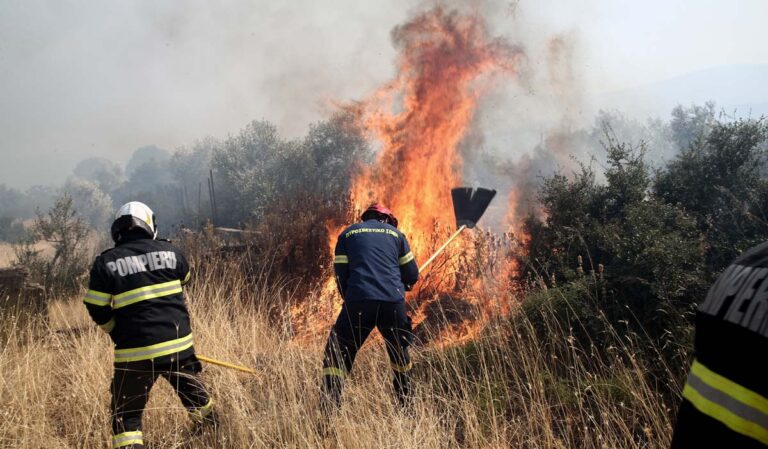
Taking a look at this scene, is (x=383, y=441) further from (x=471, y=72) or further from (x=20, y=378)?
(x=471, y=72)

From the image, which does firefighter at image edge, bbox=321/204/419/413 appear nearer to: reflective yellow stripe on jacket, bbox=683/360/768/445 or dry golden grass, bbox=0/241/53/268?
reflective yellow stripe on jacket, bbox=683/360/768/445

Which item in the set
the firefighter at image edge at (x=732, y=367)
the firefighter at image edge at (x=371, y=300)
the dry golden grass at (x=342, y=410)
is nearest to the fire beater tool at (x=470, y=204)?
the dry golden grass at (x=342, y=410)

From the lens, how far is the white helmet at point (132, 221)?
363cm

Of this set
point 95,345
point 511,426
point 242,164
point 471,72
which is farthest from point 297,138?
point 511,426

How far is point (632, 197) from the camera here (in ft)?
22.9

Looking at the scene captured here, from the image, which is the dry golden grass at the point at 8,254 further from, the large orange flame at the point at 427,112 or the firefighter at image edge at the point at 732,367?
the firefighter at image edge at the point at 732,367

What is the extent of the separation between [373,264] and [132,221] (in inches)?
80.2

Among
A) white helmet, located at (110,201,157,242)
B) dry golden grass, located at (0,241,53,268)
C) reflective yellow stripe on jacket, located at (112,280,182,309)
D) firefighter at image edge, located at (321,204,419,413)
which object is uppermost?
white helmet, located at (110,201,157,242)

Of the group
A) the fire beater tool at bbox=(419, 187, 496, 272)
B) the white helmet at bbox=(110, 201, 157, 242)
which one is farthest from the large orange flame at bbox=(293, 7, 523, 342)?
the white helmet at bbox=(110, 201, 157, 242)

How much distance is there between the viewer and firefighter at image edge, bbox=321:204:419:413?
4.19m

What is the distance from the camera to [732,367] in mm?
849

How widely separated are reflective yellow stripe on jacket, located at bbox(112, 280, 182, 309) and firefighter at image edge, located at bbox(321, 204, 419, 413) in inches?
55.4

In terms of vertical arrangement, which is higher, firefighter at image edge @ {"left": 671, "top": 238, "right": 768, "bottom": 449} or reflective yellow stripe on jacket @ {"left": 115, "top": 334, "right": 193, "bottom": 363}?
firefighter at image edge @ {"left": 671, "top": 238, "right": 768, "bottom": 449}

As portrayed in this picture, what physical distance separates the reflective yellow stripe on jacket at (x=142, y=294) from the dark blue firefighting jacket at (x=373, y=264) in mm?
1526
